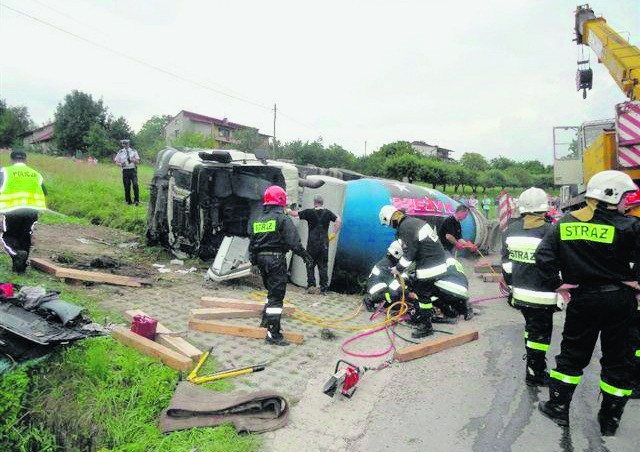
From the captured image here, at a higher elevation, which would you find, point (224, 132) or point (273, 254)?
point (224, 132)

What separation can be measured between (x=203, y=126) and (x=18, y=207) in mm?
53807

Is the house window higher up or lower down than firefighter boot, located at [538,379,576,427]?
higher up

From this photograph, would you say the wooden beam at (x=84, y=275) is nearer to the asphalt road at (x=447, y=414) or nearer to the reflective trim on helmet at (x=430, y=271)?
the asphalt road at (x=447, y=414)

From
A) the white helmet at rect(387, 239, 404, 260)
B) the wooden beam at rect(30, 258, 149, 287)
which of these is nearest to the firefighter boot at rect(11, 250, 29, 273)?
the wooden beam at rect(30, 258, 149, 287)

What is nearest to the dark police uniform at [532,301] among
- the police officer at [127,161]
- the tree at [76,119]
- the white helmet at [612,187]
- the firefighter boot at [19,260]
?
the white helmet at [612,187]

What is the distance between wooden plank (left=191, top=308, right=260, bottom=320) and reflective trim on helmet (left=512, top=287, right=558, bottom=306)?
303 centimetres

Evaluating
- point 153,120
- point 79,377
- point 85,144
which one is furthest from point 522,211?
point 153,120

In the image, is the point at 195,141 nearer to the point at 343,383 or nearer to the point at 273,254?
the point at 273,254

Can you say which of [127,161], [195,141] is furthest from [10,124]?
[127,161]

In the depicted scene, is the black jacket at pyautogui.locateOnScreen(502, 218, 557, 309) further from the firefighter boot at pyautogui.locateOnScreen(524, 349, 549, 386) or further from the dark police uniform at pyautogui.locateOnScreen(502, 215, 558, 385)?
the firefighter boot at pyautogui.locateOnScreen(524, 349, 549, 386)

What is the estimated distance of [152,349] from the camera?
3941 mm

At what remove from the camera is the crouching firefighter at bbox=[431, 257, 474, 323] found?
5.81m

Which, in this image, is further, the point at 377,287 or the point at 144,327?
the point at 377,287

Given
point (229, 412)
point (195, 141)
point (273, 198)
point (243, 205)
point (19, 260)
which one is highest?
point (195, 141)
